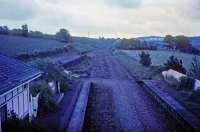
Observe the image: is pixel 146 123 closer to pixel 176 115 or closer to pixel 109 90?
pixel 176 115

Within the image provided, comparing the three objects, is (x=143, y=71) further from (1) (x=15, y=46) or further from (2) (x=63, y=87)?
(2) (x=63, y=87)

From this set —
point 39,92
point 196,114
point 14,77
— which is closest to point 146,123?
point 196,114

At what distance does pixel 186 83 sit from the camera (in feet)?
91.6

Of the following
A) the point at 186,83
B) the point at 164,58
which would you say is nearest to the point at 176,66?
the point at 186,83

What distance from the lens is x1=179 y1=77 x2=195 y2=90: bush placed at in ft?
90.0

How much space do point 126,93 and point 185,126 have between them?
34.9 feet

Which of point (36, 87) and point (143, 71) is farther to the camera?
point (143, 71)

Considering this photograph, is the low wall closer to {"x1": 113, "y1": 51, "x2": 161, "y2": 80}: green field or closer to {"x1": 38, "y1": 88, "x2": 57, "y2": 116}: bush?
{"x1": 38, "y1": 88, "x2": 57, "y2": 116}: bush

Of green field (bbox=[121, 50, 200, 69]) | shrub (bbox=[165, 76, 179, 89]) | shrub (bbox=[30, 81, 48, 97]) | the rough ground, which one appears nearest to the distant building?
shrub (bbox=[30, 81, 48, 97])

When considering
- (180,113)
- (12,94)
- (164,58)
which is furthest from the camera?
(164,58)

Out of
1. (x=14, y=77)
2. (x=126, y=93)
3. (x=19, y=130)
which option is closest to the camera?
(x=19, y=130)

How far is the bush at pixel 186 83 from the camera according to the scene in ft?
90.0

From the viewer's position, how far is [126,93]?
26.2 metres

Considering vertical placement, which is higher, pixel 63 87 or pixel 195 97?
pixel 195 97
